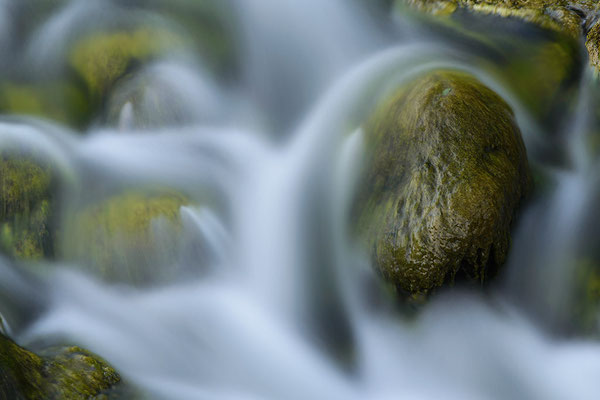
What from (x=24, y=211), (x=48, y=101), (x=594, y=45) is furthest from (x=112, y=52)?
(x=594, y=45)

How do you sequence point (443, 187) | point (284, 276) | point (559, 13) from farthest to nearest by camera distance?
point (559, 13) < point (284, 276) < point (443, 187)

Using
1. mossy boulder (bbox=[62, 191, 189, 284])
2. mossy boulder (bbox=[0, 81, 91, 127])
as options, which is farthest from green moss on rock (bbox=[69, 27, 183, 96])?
mossy boulder (bbox=[62, 191, 189, 284])

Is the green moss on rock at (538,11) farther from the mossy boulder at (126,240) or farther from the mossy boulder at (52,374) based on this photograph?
the mossy boulder at (52,374)

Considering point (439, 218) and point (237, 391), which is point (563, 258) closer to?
point (439, 218)

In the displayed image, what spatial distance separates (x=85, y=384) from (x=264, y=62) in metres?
5.08

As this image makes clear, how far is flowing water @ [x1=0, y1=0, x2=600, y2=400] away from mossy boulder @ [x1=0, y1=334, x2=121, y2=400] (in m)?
0.40

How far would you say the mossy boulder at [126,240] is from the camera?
4.55 m

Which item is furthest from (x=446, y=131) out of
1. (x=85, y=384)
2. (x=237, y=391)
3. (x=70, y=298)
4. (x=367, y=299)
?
(x=70, y=298)

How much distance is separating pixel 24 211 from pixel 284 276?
2476 mm

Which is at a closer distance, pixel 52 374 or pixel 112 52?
pixel 52 374

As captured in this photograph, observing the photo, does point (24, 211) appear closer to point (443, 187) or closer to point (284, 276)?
point (284, 276)

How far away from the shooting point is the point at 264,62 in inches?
281

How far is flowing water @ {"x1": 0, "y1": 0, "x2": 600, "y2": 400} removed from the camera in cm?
411

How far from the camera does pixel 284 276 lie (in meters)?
4.90
